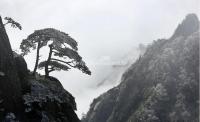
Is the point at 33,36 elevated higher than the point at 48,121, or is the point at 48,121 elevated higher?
the point at 33,36

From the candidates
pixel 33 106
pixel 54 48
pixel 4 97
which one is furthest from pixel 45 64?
pixel 4 97

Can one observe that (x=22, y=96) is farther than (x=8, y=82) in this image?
Yes

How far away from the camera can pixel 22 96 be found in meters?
29.0

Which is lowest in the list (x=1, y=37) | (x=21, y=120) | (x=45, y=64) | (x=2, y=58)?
(x=21, y=120)

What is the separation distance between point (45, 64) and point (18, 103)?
524 inches

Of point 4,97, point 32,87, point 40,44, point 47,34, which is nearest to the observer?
point 4,97

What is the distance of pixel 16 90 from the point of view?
92.2 ft

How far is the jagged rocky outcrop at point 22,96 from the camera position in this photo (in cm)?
2683

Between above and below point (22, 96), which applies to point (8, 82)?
above

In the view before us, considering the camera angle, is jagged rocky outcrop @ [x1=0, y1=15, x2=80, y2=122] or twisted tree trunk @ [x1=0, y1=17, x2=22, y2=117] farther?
jagged rocky outcrop @ [x1=0, y1=15, x2=80, y2=122]

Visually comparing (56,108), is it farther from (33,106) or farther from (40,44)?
(40,44)

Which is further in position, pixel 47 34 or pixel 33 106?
pixel 47 34

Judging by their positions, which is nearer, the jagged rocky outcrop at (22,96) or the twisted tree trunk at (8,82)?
the twisted tree trunk at (8,82)

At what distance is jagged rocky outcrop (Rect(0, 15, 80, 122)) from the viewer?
26.8 m
